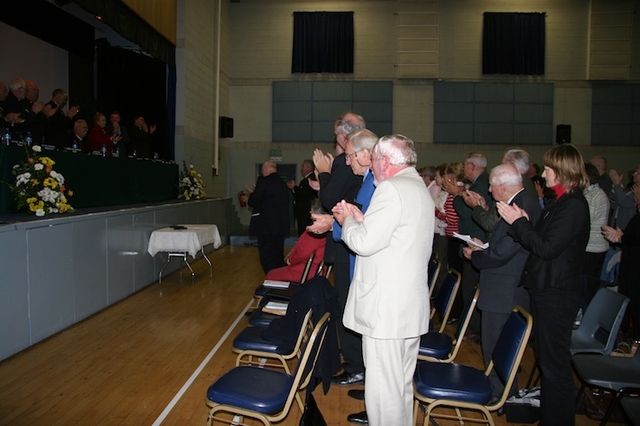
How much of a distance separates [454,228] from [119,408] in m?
3.46

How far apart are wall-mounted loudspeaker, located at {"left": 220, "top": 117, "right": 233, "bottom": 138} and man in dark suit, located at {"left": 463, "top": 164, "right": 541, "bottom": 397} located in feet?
34.2

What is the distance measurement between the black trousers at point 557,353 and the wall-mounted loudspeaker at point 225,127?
35.9ft

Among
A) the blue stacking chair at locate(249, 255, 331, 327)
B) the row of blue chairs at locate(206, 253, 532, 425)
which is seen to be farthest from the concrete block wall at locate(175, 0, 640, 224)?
the row of blue chairs at locate(206, 253, 532, 425)

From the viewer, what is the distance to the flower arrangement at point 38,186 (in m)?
4.57

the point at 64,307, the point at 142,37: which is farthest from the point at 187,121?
the point at 64,307

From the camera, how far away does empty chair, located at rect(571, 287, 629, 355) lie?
3047mm

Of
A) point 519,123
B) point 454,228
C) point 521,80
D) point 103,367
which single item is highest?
point 521,80

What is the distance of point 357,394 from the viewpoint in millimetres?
3445

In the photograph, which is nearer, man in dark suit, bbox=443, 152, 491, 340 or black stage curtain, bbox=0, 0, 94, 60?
man in dark suit, bbox=443, 152, 491, 340

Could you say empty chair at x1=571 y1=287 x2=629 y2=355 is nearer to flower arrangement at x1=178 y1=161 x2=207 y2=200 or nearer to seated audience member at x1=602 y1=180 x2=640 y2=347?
seated audience member at x1=602 y1=180 x2=640 y2=347

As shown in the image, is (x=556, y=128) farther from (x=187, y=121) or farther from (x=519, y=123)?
(x=187, y=121)

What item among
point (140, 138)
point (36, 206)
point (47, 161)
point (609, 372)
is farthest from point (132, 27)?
point (609, 372)

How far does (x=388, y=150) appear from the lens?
2.38m

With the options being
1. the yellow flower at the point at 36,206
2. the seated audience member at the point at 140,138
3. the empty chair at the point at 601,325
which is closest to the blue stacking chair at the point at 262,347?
the empty chair at the point at 601,325
